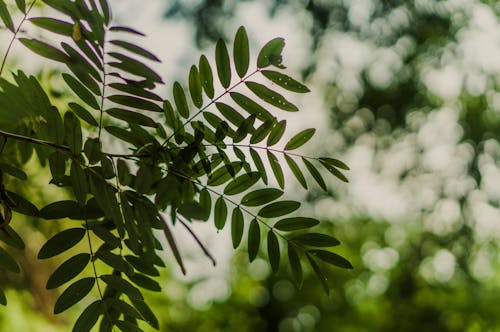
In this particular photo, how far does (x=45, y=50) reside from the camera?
1.64 ft

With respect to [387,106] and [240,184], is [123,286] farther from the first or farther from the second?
[387,106]

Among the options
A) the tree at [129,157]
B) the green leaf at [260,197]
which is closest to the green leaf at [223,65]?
the tree at [129,157]

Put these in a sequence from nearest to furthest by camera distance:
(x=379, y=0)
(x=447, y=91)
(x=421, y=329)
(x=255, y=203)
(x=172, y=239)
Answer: (x=172, y=239), (x=255, y=203), (x=379, y=0), (x=447, y=91), (x=421, y=329)

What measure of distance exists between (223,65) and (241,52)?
2cm

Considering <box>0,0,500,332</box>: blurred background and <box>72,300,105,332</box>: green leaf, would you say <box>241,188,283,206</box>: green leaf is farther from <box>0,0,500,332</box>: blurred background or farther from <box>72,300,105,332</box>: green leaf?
<box>0,0,500,332</box>: blurred background

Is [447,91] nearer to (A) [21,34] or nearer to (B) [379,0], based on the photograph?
(B) [379,0]

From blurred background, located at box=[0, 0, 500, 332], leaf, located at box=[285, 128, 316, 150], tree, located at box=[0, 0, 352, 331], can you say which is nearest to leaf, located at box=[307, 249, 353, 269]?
tree, located at box=[0, 0, 352, 331]

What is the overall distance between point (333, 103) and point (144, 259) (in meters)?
2.40

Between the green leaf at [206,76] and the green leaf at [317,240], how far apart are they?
159 mm

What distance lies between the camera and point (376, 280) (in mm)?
4250

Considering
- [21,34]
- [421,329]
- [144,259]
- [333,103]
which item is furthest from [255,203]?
[421,329]

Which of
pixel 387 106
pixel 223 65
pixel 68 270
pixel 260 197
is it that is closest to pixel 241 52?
pixel 223 65

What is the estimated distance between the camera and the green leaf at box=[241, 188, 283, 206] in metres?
0.60

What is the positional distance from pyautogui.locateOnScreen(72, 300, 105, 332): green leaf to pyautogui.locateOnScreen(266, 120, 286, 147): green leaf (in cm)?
21
